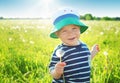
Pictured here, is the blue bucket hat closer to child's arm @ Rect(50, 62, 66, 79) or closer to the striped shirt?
the striped shirt

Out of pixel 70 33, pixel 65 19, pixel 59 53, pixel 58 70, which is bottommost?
pixel 58 70

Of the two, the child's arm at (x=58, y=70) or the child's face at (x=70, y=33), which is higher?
the child's face at (x=70, y=33)

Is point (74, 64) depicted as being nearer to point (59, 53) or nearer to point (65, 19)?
point (59, 53)

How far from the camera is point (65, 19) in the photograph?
320 centimetres

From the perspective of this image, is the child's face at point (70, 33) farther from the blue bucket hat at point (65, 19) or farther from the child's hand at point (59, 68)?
the child's hand at point (59, 68)

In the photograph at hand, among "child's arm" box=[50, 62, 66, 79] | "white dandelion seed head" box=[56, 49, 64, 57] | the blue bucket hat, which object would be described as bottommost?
"child's arm" box=[50, 62, 66, 79]

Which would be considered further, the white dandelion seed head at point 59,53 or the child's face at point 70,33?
the child's face at point 70,33

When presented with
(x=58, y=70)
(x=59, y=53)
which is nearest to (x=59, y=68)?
(x=58, y=70)

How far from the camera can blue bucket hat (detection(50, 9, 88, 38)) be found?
3160mm

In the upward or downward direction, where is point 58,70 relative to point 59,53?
downward

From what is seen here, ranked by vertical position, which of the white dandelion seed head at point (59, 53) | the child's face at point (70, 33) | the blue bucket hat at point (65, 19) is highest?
the blue bucket hat at point (65, 19)

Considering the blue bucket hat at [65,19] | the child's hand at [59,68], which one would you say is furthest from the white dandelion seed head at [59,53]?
the blue bucket hat at [65,19]

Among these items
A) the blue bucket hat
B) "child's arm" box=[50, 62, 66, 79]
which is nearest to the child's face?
the blue bucket hat

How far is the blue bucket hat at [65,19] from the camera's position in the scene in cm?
316
